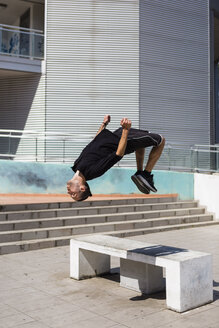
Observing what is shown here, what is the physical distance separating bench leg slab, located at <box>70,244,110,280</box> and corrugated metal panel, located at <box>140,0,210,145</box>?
12157 mm

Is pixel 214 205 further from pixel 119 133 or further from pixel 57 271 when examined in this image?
pixel 119 133

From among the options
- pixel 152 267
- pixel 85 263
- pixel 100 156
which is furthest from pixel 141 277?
pixel 100 156

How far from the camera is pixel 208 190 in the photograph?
15.2 meters

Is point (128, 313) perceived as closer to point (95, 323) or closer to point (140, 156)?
point (95, 323)

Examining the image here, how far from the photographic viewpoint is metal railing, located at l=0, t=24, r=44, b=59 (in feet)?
55.5

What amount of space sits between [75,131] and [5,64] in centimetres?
421

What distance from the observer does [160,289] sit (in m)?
6.76

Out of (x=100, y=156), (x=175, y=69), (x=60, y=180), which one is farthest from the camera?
(x=175, y=69)

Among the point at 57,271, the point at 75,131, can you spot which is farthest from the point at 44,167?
the point at 57,271

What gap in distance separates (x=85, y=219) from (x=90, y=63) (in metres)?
9.60

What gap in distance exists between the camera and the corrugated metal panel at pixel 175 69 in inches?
762

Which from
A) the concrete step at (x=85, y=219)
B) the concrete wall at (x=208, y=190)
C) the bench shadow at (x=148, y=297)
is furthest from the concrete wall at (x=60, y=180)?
the bench shadow at (x=148, y=297)

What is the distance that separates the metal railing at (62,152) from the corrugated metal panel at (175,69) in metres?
3.29

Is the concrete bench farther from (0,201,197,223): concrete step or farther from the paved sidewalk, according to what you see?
(0,201,197,223): concrete step
